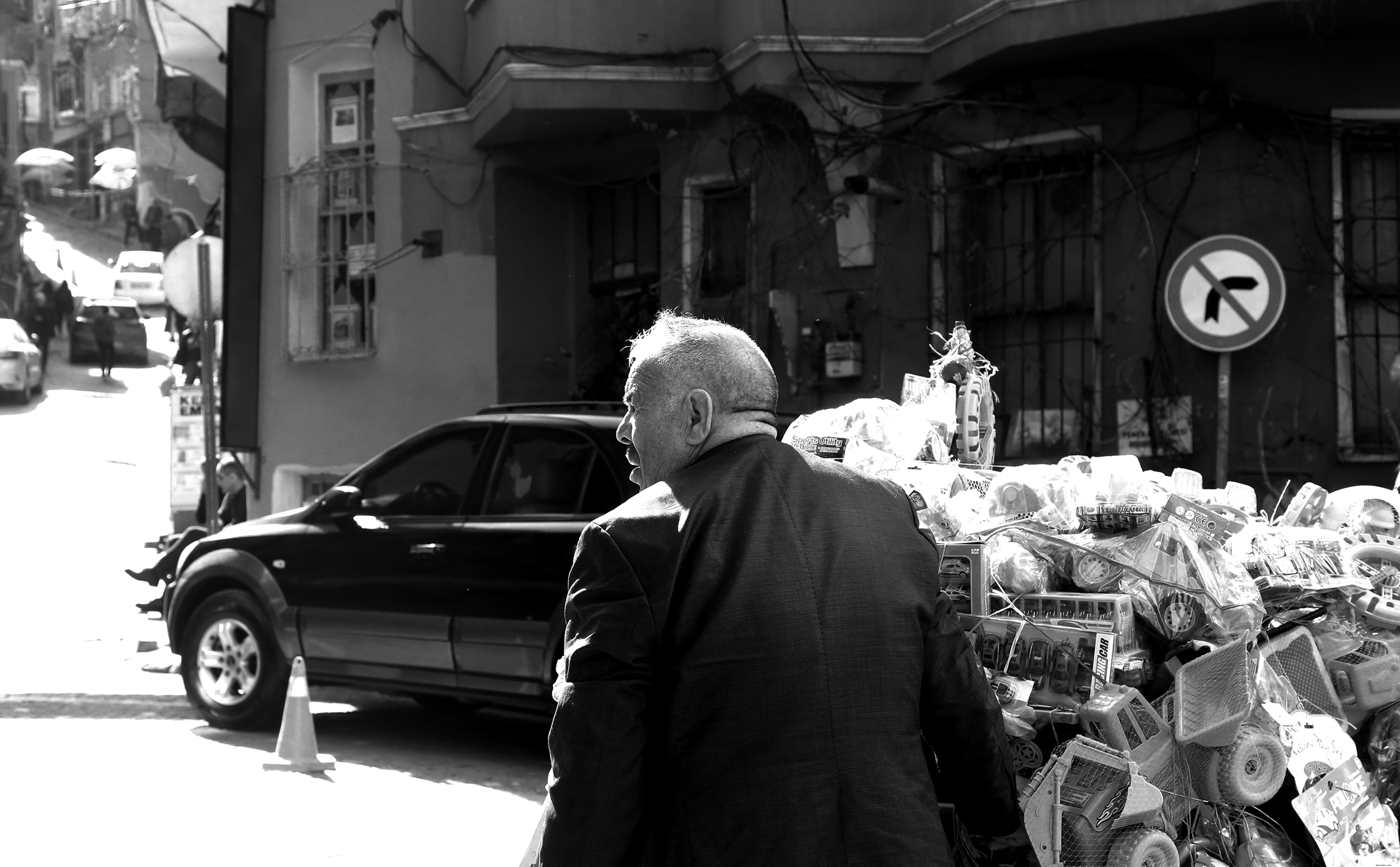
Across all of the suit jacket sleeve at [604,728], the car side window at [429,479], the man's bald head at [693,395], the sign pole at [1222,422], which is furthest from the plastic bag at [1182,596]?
the sign pole at [1222,422]

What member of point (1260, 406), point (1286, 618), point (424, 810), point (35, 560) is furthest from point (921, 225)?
point (35, 560)

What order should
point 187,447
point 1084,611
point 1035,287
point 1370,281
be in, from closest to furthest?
point 1084,611, point 1370,281, point 1035,287, point 187,447

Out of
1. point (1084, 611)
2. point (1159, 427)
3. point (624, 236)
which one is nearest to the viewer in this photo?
point (1084, 611)

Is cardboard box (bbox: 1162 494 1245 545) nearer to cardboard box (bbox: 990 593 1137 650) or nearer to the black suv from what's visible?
cardboard box (bbox: 990 593 1137 650)

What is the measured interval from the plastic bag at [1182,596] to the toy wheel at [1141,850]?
1.66 feet

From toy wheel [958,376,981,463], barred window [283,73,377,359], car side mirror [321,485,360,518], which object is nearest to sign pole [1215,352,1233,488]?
car side mirror [321,485,360,518]

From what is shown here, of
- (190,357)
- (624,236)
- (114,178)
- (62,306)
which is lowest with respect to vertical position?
(190,357)

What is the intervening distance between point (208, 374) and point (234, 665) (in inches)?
159

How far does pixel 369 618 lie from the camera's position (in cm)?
820

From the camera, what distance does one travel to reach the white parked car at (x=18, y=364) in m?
33.9

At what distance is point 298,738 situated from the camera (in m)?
7.53

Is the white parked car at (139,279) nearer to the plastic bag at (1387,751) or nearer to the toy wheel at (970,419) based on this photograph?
the toy wheel at (970,419)

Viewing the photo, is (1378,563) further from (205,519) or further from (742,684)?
(205,519)

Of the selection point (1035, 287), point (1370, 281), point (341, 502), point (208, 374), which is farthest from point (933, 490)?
point (208, 374)
